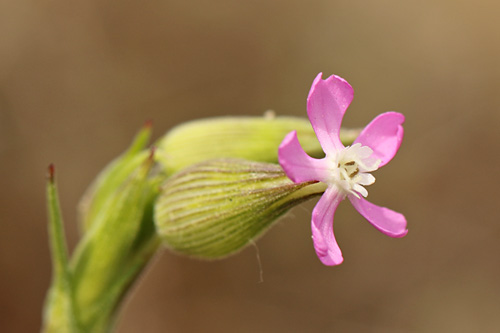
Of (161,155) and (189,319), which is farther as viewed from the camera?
(189,319)

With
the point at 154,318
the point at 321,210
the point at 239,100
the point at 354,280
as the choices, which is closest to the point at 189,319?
the point at 154,318

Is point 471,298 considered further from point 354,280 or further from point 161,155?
point 161,155

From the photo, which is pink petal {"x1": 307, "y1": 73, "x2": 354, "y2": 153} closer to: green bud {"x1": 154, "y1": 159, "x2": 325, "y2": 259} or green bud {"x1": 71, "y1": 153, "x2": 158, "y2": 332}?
green bud {"x1": 154, "y1": 159, "x2": 325, "y2": 259}

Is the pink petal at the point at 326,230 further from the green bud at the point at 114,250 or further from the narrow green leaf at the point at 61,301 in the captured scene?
the narrow green leaf at the point at 61,301

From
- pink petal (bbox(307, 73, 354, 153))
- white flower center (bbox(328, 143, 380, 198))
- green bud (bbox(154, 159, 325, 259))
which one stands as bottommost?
green bud (bbox(154, 159, 325, 259))

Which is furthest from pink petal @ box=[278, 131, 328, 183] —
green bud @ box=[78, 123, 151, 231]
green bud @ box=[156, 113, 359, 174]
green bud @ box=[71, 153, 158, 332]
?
green bud @ box=[78, 123, 151, 231]

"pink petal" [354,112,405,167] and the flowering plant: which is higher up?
"pink petal" [354,112,405,167]
